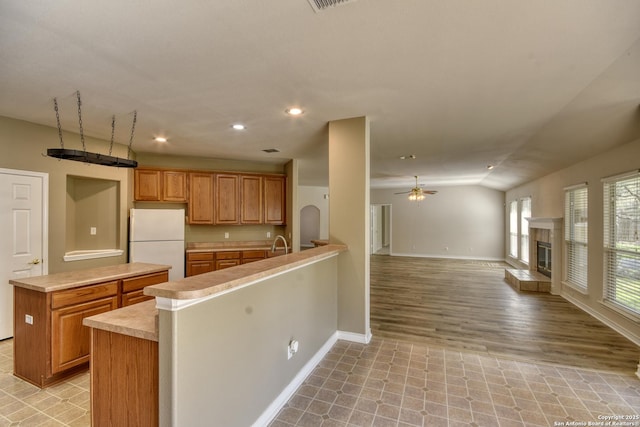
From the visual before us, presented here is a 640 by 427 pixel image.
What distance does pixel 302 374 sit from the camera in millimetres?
2504

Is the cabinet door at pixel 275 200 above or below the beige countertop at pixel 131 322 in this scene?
above

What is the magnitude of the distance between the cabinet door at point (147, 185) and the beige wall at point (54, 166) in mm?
351

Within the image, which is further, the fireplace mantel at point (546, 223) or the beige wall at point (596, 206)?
the fireplace mantel at point (546, 223)

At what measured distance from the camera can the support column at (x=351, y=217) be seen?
10.7 feet

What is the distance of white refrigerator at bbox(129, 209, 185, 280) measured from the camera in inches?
181

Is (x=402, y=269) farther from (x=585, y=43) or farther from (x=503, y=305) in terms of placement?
(x=585, y=43)

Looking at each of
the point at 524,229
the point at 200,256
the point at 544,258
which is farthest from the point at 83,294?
the point at 524,229

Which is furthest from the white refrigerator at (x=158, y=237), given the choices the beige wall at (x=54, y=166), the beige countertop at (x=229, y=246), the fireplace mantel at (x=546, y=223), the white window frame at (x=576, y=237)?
the fireplace mantel at (x=546, y=223)

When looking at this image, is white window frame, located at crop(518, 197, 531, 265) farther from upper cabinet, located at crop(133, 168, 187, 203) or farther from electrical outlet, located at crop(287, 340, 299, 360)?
upper cabinet, located at crop(133, 168, 187, 203)

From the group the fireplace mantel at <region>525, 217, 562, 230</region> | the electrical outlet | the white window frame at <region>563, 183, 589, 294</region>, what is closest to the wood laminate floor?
the white window frame at <region>563, 183, 589, 294</region>

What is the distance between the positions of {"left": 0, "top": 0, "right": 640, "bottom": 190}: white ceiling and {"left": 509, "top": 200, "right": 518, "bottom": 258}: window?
16.6ft

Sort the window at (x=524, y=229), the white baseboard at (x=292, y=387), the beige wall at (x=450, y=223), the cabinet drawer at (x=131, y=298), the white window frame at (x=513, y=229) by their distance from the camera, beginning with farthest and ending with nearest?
the beige wall at (x=450, y=223), the white window frame at (x=513, y=229), the window at (x=524, y=229), the cabinet drawer at (x=131, y=298), the white baseboard at (x=292, y=387)

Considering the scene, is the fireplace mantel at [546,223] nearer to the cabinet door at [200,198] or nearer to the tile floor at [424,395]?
the tile floor at [424,395]

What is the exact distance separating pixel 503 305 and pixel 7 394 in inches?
241
